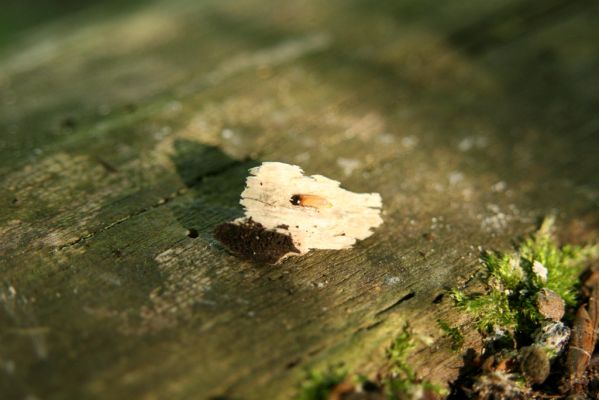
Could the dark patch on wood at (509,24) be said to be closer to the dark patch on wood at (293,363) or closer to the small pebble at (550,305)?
the small pebble at (550,305)

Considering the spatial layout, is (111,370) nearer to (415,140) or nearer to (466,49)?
(415,140)

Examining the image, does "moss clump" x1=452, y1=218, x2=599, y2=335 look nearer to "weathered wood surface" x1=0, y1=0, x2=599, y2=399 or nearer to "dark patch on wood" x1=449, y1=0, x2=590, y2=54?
"weathered wood surface" x1=0, y1=0, x2=599, y2=399

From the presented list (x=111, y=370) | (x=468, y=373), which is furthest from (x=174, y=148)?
(x=468, y=373)

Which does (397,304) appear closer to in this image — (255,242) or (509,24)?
(255,242)

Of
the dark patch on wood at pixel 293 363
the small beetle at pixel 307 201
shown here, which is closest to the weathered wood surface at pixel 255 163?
the dark patch on wood at pixel 293 363

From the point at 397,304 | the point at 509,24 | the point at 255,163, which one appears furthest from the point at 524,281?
the point at 509,24

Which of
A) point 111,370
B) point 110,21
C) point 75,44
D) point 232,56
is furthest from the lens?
point 110,21
